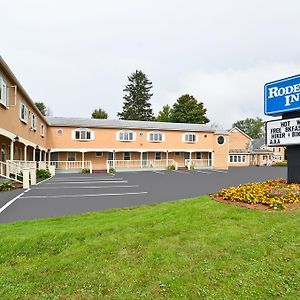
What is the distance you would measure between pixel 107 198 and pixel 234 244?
21.0 feet

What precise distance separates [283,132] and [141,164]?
23.2 m

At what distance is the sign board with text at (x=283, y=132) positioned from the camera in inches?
327

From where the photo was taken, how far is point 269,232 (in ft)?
15.1

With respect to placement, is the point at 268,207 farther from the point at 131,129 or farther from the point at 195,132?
the point at 195,132

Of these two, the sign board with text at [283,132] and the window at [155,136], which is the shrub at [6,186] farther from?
the window at [155,136]

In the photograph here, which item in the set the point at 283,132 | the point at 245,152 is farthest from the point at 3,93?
the point at 245,152

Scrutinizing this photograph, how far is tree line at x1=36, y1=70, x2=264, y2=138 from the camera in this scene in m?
58.0

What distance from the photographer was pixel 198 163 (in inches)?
1335

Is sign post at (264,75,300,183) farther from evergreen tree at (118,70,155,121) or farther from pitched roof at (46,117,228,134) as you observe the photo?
evergreen tree at (118,70,155,121)

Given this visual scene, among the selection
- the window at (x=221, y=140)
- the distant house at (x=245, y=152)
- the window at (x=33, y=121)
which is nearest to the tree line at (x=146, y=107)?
the distant house at (x=245, y=152)

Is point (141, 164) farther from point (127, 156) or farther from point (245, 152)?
point (245, 152)

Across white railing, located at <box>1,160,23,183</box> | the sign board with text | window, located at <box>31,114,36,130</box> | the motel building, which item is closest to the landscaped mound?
the sign board with text

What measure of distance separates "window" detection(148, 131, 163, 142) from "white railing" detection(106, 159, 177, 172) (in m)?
2.64

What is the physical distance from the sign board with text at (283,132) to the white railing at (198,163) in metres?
23.4
